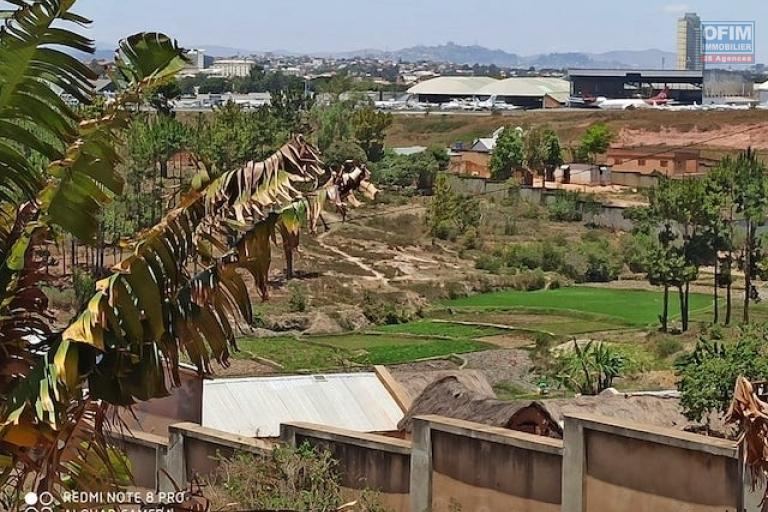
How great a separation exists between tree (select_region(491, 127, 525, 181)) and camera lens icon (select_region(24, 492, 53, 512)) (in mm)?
51249

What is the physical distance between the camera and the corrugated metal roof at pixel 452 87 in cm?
10962

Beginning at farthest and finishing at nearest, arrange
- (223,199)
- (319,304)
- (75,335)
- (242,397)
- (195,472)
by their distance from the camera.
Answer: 1. (319,304)
2. (242,397)
3. (195,472)
4. (223,199)
5. (75,335)

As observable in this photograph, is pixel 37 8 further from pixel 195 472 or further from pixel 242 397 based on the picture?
pixel 242 397

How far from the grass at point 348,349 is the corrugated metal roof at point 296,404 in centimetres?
1294

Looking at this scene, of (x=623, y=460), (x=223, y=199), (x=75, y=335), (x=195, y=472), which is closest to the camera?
(x=75, y=335)

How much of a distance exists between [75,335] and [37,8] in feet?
3.14

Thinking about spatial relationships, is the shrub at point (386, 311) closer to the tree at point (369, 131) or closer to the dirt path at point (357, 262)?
the dirt path at point (357, 262)

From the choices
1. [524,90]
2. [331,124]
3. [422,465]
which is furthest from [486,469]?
[524,90]

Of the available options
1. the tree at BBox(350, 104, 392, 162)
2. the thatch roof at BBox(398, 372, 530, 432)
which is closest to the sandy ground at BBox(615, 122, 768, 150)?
the tree at BBox(350, 104, 392, 162)

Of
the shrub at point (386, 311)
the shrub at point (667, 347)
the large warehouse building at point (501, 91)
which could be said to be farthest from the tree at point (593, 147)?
the large warehouse building at point (501, 91)

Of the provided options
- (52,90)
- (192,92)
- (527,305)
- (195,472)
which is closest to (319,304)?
(527,305)

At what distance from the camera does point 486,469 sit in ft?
28.5

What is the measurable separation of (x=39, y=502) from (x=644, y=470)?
176 inches

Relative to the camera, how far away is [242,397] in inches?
505
